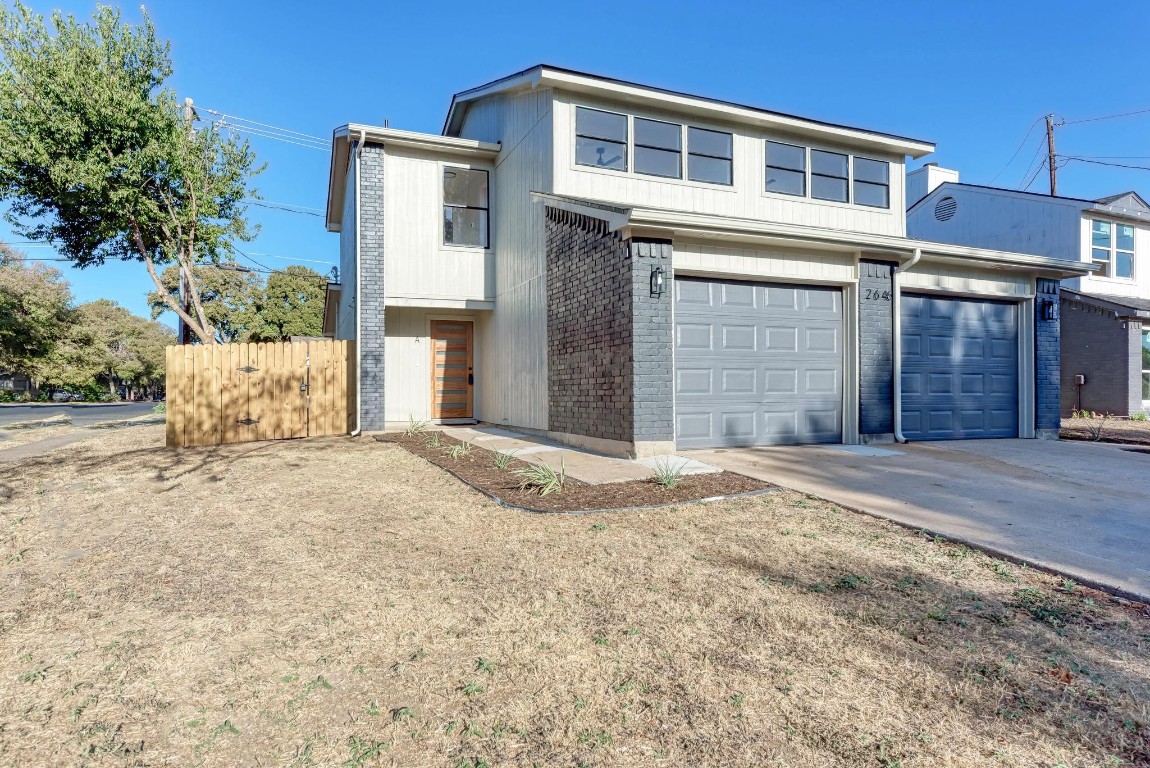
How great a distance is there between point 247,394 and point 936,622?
34.9 ft

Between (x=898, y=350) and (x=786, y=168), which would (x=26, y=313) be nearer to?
(x=786, y=168)

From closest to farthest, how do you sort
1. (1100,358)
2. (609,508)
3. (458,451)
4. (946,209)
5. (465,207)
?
(609,508), (458,451), (465,207), (1100,358), (946,209)

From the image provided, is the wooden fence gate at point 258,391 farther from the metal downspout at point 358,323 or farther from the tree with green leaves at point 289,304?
the tree with green leaves at point 289,304

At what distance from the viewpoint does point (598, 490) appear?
18.9ft

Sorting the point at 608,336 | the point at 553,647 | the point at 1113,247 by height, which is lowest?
the point at 553,647

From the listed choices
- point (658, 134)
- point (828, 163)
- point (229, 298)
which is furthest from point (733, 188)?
point (229, 298)

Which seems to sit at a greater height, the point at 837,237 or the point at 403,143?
the point at 403,143

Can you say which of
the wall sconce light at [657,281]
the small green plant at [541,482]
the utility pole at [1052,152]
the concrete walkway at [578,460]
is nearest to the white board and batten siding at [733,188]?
the wall sconce light at [657,281]

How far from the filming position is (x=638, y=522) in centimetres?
475

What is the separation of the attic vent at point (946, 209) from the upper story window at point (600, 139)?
14.8 metres

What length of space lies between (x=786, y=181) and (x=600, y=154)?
4.13 metres

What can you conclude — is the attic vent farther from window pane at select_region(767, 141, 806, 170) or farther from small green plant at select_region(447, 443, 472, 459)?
small green plant at select_region(447, 443, 472, 459)

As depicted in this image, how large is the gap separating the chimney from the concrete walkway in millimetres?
18709

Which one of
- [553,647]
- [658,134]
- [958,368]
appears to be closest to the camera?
[553,647]
